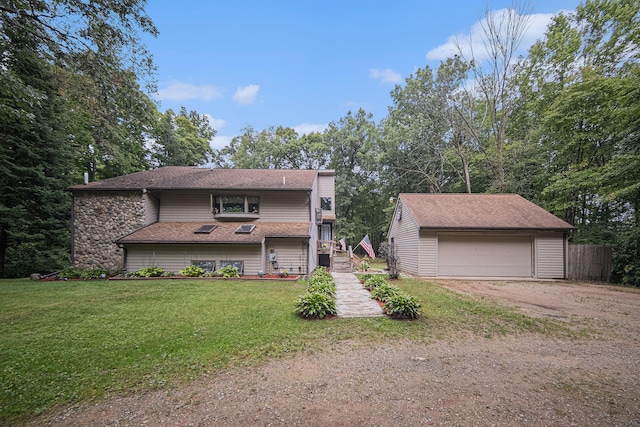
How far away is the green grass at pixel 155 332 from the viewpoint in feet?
10.3

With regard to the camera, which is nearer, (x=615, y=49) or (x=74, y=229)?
(x=74, y=229)

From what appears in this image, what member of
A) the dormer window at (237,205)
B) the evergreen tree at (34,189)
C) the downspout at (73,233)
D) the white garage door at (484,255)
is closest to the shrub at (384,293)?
the white garage door at (484,255)

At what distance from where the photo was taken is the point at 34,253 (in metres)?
12.8

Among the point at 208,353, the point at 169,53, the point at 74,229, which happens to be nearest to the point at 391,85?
the point at 169,53

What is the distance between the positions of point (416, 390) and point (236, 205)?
11.8 metres

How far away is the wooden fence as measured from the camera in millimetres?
12117

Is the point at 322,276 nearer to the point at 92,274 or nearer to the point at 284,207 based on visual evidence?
the point at 284,207

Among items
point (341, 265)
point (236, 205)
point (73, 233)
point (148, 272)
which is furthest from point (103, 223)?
point (341, 265)

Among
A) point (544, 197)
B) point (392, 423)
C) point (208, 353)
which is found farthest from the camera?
point (544, 197)

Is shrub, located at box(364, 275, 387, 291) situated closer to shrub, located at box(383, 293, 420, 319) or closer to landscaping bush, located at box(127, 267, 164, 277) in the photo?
shrub, located at box(383, 293, 420, 319)

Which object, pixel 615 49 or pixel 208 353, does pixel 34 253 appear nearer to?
pixel 208 353

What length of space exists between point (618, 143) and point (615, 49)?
20.7 ft

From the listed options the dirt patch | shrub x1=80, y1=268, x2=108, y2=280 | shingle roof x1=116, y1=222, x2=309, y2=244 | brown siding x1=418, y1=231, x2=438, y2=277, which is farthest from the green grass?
brown siding x1=418, y1=231, x2=438, y2=277

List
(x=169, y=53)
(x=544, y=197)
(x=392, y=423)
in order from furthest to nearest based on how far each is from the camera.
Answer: (x=544, y=197), (x=169, y=53), (x=392, y=423)
